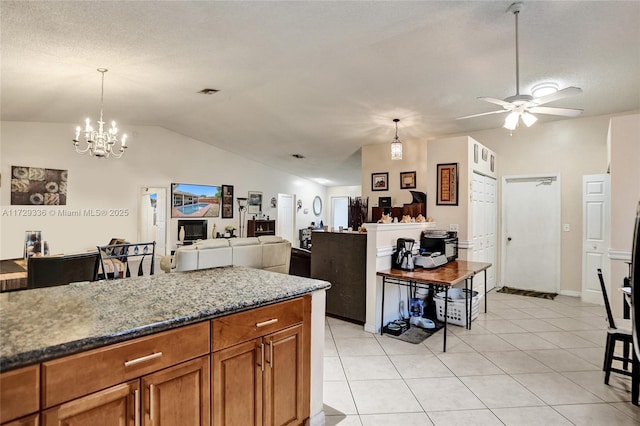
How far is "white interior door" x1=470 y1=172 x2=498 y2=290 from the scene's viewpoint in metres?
4.73

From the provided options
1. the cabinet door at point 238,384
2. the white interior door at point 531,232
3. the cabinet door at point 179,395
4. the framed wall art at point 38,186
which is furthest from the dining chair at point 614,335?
the framed wall art at point 38,186

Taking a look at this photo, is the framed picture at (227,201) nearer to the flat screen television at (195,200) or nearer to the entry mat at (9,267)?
the flat screen television at (195,200)

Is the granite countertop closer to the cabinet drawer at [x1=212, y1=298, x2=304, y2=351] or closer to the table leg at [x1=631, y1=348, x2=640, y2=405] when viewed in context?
the cabinet drawer at [x1=212, y1=298, x2=304, y2=351]

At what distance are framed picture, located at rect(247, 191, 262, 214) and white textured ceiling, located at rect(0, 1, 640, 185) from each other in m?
3.47

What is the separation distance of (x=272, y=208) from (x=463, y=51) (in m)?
7.12

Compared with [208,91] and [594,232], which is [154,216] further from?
[594,232]

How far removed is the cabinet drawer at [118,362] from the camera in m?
1.03

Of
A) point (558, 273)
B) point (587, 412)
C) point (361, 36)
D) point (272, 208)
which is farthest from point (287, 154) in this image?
point (587, 412)

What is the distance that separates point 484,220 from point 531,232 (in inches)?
44.1

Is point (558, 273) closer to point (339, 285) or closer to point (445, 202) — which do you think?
point (445, 202)

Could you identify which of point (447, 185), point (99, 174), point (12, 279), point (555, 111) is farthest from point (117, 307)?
point (99, 174)

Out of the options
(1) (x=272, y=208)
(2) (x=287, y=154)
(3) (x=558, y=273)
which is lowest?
(3) (x=558, y=273)

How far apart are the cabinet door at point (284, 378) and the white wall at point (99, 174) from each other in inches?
242

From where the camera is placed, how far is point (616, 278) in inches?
146
